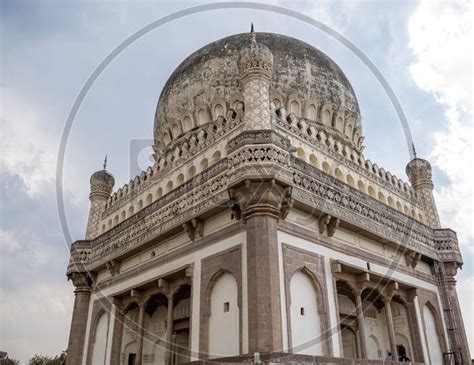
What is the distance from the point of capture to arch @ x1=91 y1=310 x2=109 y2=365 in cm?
1488

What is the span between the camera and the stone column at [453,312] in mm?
14711

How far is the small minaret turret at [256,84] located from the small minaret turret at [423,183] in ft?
30.5

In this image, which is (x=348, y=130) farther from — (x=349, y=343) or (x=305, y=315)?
(x=305, y=315)

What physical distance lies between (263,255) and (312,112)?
9.43 m

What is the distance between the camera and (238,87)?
56.0 ft

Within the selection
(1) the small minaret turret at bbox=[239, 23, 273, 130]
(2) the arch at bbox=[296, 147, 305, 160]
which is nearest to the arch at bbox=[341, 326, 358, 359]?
(2) the arch at bbox=[296, 147, 305, 160]

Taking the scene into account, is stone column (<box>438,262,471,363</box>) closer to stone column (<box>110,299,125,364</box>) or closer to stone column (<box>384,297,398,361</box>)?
stone column (<box>384,297,398,361</box>)

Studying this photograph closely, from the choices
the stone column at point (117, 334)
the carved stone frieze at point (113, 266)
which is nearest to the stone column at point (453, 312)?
the stone column at point (117, 334)

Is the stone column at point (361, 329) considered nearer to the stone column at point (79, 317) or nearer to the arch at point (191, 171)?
the arch at point (191, 171)

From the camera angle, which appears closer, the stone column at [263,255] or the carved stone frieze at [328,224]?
the stone column at [263,255]

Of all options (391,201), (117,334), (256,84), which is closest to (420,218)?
(391,201)

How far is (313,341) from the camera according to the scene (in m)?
9.99

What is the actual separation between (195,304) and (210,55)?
37.5ft

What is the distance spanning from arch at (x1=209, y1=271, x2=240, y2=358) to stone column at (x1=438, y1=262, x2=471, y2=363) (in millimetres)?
8830
